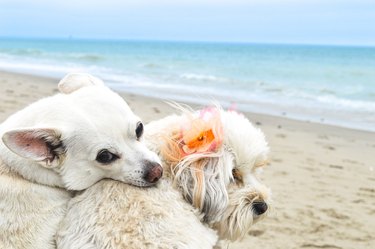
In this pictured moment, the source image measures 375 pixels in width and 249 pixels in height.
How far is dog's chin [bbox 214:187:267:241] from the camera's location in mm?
2576

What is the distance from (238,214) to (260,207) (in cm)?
13

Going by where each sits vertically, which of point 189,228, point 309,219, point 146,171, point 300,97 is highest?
point 146,171

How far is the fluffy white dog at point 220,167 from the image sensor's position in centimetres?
254

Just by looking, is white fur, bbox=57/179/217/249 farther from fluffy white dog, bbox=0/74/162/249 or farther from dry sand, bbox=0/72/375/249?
dry sand, bbox=0/72/375/249

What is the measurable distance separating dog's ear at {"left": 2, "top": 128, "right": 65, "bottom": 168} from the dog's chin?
2.73ft

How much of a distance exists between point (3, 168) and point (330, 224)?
402cm

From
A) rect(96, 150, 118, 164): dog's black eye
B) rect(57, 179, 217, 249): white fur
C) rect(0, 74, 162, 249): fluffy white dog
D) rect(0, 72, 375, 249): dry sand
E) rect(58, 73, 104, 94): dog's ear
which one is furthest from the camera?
rect(0, 72, 375, 249): dry sand

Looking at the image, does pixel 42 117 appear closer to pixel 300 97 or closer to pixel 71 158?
pixel 71 158

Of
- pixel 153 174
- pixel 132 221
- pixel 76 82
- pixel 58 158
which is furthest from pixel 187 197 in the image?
pixel 76 82

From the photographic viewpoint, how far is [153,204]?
2.42 meters

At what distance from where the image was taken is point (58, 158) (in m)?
2.72

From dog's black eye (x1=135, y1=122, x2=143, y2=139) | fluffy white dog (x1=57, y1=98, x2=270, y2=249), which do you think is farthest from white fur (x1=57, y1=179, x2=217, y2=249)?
dog's black eye (x1=135, y1=122, x2=143, y2=139)

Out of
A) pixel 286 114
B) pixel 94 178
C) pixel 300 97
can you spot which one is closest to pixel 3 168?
pixel 94 178

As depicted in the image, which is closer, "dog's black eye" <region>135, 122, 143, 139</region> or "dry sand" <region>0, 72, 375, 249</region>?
"dog's black eye" <region>135, 122, 143, 139</region>
